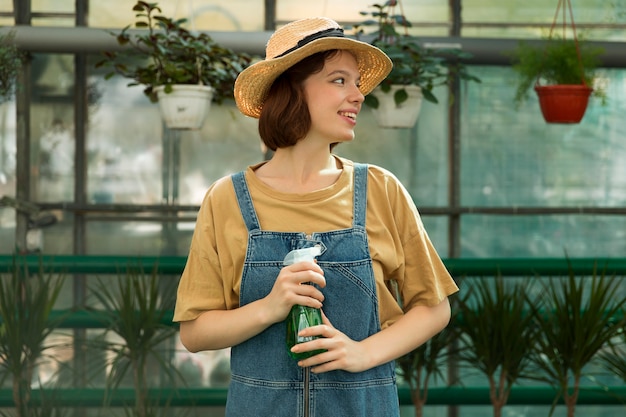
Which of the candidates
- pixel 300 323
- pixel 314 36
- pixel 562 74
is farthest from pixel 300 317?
pixel 562 74

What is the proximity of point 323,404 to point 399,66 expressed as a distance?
87.4 inches

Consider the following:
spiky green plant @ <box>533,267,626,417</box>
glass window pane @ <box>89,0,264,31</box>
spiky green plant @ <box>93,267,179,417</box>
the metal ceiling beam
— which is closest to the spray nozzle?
spiky green plant @ <box>93,267,179,417</box>

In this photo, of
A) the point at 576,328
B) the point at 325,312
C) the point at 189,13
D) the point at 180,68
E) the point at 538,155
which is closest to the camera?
the point at 325,312

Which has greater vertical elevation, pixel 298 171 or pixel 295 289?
pixel 298 171

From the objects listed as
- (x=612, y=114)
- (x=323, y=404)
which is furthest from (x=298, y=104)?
(x=612, y=114)

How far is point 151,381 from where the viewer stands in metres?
4.21

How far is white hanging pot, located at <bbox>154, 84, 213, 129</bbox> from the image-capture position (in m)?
3.50

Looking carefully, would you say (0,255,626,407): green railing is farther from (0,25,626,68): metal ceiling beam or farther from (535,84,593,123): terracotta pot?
(0,25,626,68): metal ceiling beam

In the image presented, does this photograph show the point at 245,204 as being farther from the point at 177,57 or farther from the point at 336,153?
the point at 336,153

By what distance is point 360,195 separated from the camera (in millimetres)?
1554

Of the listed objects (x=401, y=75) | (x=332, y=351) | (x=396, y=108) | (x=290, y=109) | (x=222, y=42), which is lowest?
(x=332, y=351)

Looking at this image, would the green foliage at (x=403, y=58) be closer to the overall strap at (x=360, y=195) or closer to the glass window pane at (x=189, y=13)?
the glass window pane at (x=189, y=13)

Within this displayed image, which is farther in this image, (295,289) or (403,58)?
(403,58)

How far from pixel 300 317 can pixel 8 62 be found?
→ 272 cm
